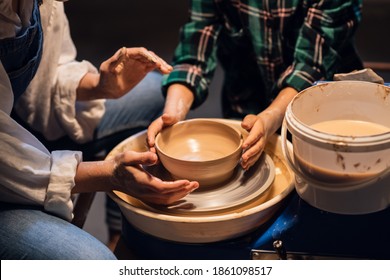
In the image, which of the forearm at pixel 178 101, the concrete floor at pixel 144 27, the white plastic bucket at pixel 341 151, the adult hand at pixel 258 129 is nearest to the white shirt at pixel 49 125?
the forearm at pixel 178 101

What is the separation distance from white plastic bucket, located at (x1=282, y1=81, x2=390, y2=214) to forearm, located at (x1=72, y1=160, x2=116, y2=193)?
1.21 ft

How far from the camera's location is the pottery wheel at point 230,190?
1170mm

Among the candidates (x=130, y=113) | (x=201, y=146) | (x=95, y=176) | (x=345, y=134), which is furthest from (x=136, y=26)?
(x=345, y=134)

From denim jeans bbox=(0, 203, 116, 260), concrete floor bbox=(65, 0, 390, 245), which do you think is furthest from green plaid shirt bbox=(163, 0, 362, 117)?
concrete floor bbox=(65, 0, 390, 245)

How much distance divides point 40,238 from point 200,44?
70 cm

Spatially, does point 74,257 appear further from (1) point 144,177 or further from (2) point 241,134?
(2) point 241,134

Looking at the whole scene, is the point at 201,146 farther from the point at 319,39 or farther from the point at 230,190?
the point at 319,39

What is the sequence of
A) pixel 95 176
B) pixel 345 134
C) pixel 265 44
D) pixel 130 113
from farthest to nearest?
pixel 130 113
pixel 265 44
pixel 95 176
pixel 345 134

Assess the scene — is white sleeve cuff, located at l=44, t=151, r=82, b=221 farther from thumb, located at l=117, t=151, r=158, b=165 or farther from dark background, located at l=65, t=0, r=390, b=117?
dark background, located at l=65, t=0, r=390, b=117

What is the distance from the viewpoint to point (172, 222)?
1.10m

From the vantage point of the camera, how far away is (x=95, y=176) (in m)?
1.20

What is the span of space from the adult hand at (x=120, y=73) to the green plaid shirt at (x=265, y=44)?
128 millimetres

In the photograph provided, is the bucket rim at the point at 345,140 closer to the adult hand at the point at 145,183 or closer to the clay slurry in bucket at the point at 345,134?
the clay slurry in bucket at the point at 345,134
